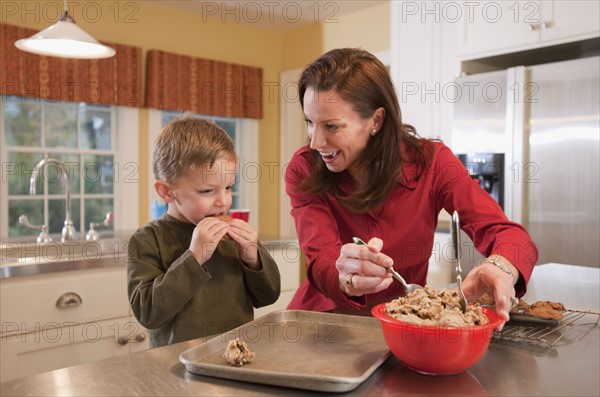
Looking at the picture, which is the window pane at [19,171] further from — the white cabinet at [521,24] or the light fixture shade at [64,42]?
the white cabinet at [521,24]

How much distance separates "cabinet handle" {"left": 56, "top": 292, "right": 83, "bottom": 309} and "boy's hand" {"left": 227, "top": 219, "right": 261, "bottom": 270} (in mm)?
1233

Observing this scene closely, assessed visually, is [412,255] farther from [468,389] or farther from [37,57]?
[37,57]

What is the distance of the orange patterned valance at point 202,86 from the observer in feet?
13.0

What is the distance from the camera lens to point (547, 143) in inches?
104

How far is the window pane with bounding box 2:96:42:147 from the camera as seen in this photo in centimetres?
349

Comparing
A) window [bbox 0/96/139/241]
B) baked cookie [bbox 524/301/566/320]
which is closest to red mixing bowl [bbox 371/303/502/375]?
baked cookie [bbox 524/301/566/320]

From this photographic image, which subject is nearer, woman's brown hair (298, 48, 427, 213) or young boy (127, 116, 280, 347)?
young boy (127, 116, 280, 347)

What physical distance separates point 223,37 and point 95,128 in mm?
1239

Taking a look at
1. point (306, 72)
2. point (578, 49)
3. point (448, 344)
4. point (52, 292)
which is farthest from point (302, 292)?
point (578, 49)

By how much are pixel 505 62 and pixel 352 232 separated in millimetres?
2163

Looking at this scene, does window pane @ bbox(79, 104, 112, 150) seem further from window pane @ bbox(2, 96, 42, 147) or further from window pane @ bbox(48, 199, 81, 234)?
window pane @ bbox(48, 199, 81, 234)

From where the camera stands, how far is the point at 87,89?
11.9 feet

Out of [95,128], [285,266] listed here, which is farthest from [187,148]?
[95,128]

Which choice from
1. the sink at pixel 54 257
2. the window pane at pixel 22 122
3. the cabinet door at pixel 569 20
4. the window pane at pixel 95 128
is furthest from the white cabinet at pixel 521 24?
the window pane at pixel 22 122
